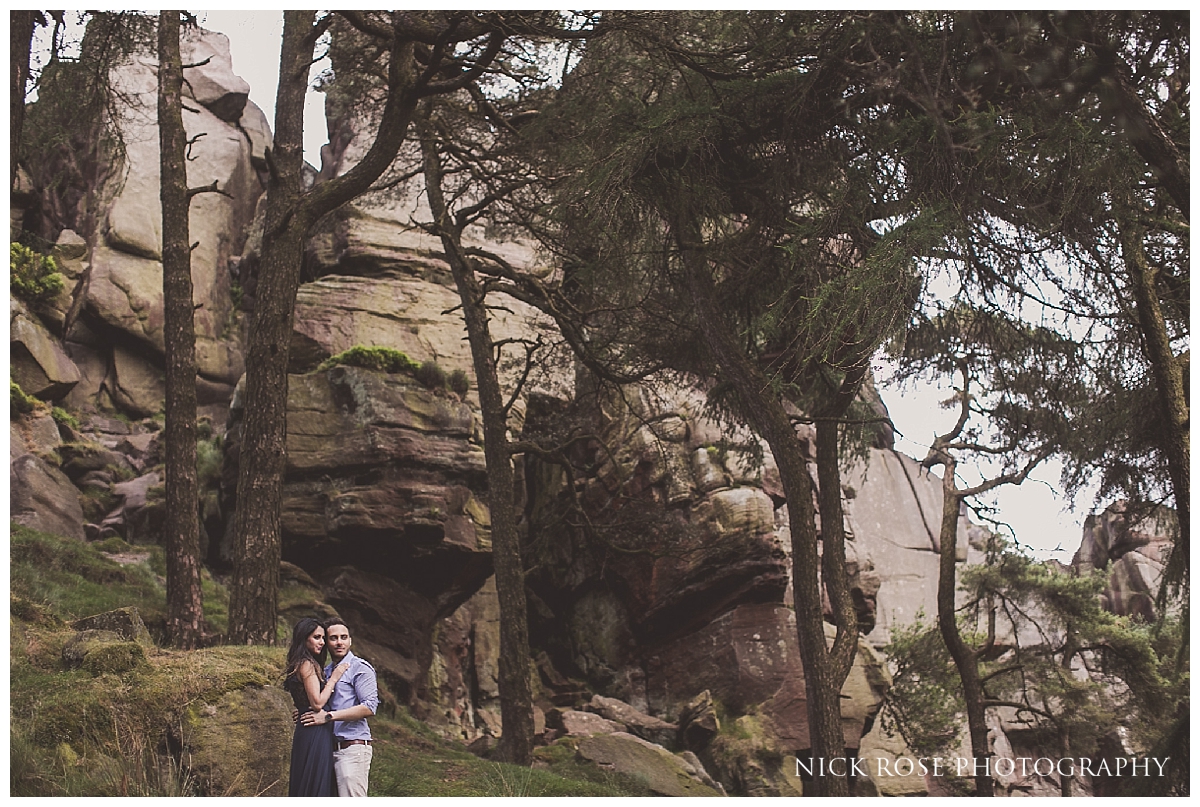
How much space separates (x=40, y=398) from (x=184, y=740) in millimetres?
17095

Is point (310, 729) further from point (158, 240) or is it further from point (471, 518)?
point (158, 240)

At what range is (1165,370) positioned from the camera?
804 centimetres

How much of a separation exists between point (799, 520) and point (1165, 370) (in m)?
3.35

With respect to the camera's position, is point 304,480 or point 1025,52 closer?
point 1025,52

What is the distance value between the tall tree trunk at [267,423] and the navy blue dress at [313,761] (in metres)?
3.88

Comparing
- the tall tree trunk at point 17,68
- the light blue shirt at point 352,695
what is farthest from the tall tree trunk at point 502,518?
the light blue shirt at point 352,695

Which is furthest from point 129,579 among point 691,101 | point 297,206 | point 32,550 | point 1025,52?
point 1025,52

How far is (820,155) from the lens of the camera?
9125mm

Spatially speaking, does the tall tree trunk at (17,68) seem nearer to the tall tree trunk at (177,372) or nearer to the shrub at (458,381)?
the tall tree trunk at (177,372)

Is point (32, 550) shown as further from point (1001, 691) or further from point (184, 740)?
point (1001, 691)

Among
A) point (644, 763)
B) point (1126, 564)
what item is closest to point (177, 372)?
point (644, 763)

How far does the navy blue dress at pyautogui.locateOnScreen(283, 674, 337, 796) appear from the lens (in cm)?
467

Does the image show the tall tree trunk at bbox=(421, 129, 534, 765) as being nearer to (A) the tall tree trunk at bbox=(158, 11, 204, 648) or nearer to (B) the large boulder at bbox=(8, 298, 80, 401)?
(A) the tall tree trunk at bbox=(158, 11, 204, 648)

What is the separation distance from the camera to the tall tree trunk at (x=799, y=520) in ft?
28.3
